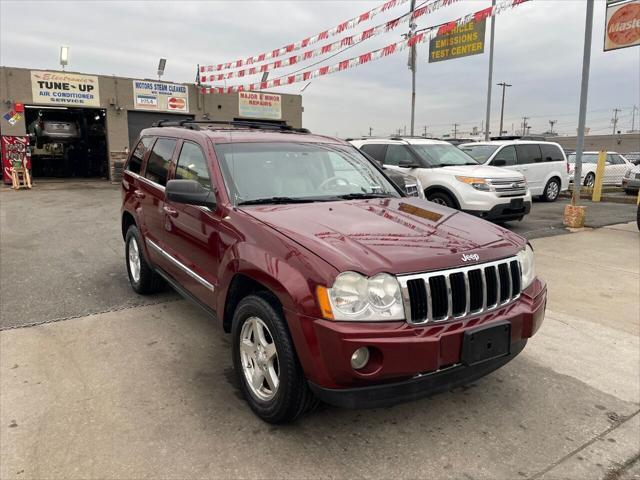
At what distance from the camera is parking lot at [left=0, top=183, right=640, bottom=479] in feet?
8.29

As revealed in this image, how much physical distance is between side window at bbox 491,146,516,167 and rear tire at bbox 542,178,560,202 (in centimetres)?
190

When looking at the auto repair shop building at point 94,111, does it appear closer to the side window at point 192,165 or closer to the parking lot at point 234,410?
the parking lot at point 234,410

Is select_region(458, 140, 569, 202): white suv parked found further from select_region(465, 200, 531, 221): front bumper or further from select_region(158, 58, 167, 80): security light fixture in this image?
select_region(158, 58, 167, 80): security light fixture

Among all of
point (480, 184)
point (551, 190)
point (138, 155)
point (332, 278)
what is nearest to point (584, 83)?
point (480, 184)

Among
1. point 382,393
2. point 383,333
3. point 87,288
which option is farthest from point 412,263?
point 87,288

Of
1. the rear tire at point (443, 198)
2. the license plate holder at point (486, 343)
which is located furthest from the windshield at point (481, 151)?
the license plate holder at point (486, 343)

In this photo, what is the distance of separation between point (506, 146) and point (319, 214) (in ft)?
36.6

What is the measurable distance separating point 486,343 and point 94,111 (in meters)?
23.1

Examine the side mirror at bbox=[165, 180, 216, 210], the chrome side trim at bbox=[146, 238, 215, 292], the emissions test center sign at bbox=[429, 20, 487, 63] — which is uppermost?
the emissions test center sign at bbox=[429, 20, 487, 63]

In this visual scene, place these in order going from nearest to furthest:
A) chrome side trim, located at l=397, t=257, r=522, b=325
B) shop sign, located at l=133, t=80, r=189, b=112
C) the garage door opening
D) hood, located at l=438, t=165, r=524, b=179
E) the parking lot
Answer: chrome side trim, located at l=397, t=257, r=522, b=325 < the parking lot < hood, located at l=438, t=165, r=524, b=179 < the garage door opening < shop sign, located at l=133, t=80, r=189, b=112

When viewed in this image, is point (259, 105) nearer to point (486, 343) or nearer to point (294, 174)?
point (294, 174)

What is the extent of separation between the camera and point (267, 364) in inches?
110

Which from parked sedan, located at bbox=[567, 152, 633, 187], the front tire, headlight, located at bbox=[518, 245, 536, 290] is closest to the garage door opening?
parked sedan, located at bbox=[567, 152, 633, 187]

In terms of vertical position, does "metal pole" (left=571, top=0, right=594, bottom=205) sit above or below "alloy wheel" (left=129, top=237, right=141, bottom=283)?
above
